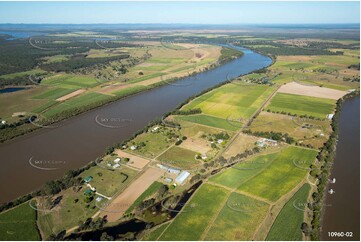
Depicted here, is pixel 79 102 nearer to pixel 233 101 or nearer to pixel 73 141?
pixel 73 141

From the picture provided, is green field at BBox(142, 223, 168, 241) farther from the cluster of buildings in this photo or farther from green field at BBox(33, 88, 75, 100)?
green field at BBox(33, 88, 75, 100)

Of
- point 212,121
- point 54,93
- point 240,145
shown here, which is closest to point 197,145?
point 240,145

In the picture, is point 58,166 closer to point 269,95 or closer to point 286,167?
point 286,167

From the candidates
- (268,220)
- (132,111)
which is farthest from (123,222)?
(132,111)

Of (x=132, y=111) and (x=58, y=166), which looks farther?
(x=132, y=111)

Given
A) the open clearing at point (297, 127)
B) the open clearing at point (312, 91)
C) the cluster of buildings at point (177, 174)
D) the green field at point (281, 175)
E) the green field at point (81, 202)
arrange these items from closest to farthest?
the green field at point (81, 202) < the green field at point (281, 175) < the cluster of buildings at point (177, 174) < the open clearing at point (297, 127) < the open clearing at point (312, 91)

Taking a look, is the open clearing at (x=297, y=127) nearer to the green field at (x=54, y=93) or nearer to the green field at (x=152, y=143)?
the green field at (x=152, y=143)

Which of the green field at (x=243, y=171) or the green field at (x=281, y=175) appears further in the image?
the green field at (x=243, y=171)

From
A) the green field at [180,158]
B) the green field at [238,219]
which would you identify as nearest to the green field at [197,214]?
the green field at [238,219]
